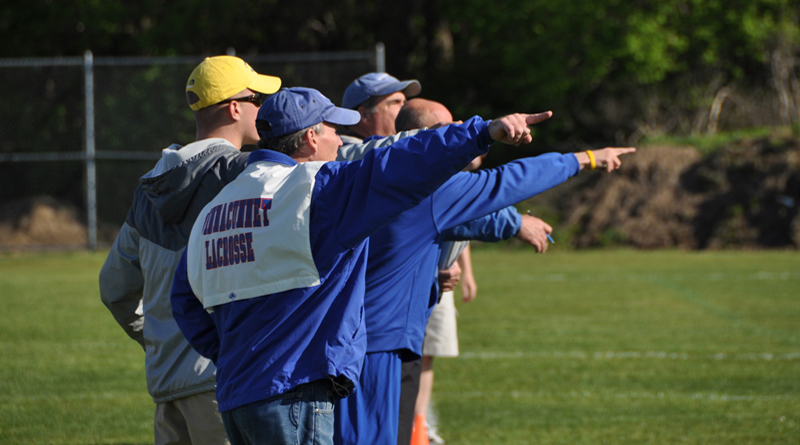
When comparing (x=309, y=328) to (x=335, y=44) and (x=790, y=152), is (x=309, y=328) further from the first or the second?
(x=335, y=44)

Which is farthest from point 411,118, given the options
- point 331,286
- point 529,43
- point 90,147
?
point 529,43

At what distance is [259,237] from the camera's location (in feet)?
8.76

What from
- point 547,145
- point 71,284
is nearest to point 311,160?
point 71,284

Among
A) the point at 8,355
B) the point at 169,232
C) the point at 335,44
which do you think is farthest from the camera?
the point at 335,44

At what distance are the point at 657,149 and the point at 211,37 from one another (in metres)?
13.8

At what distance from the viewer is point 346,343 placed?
2.71 metres

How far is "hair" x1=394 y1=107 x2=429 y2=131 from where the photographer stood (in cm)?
418

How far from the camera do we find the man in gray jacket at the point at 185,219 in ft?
11.2

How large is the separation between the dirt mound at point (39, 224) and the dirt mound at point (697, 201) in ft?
36.7

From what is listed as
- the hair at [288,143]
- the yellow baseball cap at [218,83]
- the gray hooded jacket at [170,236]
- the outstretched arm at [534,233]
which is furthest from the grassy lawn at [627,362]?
the hair at [288,143]

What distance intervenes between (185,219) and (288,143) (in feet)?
2.70

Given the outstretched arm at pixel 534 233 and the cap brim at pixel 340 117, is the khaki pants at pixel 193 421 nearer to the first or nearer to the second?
the cap brim at pixel 340 117

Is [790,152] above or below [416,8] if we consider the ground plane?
below

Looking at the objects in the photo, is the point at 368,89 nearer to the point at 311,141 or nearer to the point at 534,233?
the point at 534,233
